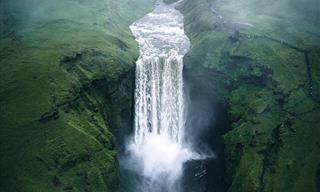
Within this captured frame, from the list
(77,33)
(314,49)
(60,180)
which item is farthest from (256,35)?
(60,180)

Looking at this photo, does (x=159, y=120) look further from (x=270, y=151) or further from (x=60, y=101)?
(x=270, y=151)

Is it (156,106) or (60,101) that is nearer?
(60,101)

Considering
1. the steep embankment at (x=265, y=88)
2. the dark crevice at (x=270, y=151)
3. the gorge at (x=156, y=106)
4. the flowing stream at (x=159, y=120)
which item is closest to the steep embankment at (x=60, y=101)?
the gorge at (x=156, y=106)

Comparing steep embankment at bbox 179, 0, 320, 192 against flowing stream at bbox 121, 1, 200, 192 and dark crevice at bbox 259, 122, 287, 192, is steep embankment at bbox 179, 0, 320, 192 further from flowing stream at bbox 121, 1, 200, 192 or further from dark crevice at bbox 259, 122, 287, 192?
flowing stream at bbox 121, 1, 200, 192

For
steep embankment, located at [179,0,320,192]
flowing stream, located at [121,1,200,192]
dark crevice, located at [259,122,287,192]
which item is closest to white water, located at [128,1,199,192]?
flowing stream, located at [121,1,200,192]

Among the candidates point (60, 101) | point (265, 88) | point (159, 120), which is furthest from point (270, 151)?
point (60, 101)
